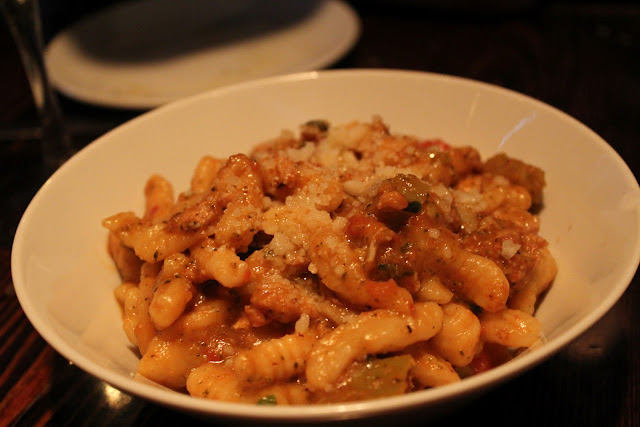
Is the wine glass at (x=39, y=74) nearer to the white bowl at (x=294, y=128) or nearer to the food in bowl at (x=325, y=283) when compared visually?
the white bowl at (x=294, y=128)

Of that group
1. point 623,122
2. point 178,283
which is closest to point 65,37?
point 178,283

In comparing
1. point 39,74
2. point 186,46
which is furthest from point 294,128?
point 186,46

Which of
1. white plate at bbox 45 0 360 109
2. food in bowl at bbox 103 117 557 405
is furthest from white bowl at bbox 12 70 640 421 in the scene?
white plate at bbox 45 0 360 109

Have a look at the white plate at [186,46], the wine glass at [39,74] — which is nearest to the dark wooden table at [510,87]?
the wine glass at [39,74]

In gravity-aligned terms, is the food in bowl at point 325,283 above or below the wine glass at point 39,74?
above

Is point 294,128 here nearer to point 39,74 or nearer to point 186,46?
point 39,74

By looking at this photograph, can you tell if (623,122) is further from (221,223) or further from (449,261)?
(221,223)

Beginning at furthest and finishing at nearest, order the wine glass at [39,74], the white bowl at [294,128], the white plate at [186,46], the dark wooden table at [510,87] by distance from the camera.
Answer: the white plate at [186,46] → the wine glass at [39,74] → the dark wooden table at [510,87] → the white bowl at [294,128]
